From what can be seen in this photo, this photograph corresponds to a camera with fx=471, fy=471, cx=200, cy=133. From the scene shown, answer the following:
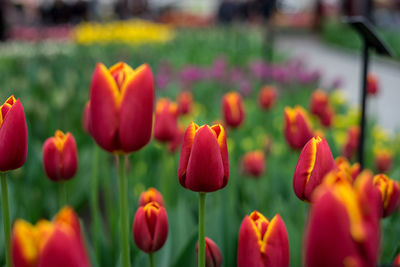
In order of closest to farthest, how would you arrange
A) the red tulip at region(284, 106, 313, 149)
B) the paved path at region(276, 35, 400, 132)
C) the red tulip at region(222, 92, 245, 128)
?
the red tulip at region(284, 106, 313, 149), the red tulip at region(222, 92, 245, 128), the paved path at region(276, 35, 400, 132)

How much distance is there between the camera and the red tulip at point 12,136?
0.56 metres

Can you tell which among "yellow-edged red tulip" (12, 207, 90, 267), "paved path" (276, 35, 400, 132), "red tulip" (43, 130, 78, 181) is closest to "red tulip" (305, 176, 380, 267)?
"yellow-edged red tulip" (12, 207, 90, 267)

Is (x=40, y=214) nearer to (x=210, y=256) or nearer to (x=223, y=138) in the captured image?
(x=210, y=256)

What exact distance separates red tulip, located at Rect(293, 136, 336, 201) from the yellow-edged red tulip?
32 centimetres

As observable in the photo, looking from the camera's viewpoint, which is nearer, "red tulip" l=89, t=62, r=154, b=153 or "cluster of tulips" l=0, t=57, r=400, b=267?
"cluster of tulips" l=0, t=57, r=400, b=267

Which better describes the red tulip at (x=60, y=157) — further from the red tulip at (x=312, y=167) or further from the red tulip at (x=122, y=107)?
the red tulip at (x=312, y=167)

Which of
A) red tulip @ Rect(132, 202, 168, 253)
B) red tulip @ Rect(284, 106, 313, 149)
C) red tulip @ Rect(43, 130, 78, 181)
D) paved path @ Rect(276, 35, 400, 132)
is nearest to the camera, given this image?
red tulip @ Rect(132, 202, 168, 253)

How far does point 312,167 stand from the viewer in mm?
575

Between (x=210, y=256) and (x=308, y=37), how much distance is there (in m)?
19.7

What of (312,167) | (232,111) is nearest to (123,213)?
(312,167)

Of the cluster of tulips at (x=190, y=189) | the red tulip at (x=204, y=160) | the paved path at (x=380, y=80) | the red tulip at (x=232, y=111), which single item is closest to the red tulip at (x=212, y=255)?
the cluster of tulips at (x=190, y=189)

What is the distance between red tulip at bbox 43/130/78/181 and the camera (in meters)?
0.84

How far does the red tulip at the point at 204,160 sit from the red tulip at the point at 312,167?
0.31 ft

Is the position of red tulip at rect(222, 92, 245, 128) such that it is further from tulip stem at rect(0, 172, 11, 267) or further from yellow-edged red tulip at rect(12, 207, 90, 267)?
yellow-edged red tulip at rect(12, 207, 90, 267)
